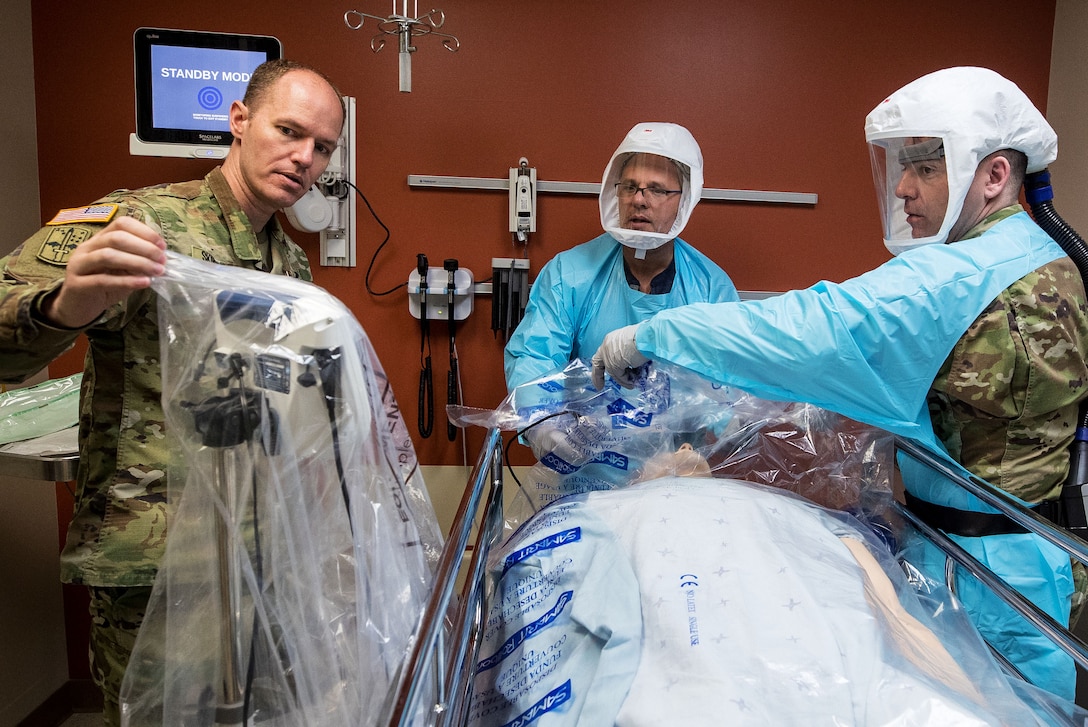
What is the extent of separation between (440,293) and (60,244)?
60.2 inches

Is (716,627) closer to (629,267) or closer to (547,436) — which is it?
(547,436)

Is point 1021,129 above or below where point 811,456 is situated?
above

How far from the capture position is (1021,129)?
1.44 metres

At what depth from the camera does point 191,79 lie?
2.25 metres

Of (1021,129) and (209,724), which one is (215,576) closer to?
(209,724)

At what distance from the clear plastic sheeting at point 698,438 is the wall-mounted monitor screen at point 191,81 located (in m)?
1.35

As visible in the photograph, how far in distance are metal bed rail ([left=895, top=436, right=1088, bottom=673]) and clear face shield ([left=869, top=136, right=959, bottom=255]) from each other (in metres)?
0.44

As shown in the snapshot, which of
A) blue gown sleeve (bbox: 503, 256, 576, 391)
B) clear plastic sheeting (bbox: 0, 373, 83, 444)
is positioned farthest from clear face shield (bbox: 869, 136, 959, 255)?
clear plastic sheeting (bbox: 0, 373, 83, 444)

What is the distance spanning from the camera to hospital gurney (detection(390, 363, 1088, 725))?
0.86 metres

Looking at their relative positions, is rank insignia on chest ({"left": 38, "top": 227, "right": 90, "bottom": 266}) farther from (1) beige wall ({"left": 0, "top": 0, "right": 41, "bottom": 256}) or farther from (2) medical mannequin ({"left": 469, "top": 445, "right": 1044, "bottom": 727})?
(1) beige wall ({"left": 0, "top": 0, "right": 41, "bottom": 256})

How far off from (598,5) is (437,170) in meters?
0.85

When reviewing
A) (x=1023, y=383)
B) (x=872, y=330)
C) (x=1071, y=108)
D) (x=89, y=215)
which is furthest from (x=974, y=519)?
(x=1071, y=108)

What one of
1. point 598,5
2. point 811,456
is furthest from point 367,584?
point 598,5

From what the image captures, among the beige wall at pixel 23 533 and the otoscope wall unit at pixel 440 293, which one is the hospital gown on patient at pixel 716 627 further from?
the beige wall at pixel 23 533
